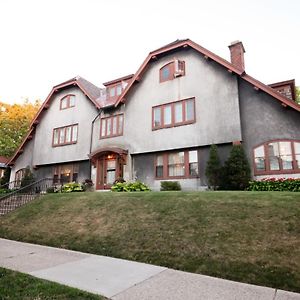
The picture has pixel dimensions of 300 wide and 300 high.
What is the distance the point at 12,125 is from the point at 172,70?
2480 cm

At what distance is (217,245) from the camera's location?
6855 millimetres

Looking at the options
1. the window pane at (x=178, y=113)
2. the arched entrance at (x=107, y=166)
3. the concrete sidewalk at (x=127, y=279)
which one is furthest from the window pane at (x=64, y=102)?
the concrete sidewalk at (x=127, y=279)

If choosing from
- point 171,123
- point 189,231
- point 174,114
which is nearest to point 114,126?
point 171,123

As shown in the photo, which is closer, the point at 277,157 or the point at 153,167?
the point at 277,157

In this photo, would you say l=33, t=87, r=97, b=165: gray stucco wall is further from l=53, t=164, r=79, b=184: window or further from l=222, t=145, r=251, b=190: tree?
l=222, t=145, r=251, b=190: tree

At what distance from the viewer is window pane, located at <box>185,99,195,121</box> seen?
1706cm

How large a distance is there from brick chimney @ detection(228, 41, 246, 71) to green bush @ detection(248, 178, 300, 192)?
7.75 metres

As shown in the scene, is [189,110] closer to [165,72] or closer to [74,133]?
[165,72]

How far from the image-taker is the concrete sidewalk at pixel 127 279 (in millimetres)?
4586

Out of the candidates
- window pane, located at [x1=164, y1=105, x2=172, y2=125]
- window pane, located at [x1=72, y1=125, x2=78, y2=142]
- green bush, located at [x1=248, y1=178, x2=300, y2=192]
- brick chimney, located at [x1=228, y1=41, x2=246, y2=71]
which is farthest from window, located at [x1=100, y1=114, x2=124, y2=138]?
green bush, located at [x1=248, y1=178, x2=300, y2=192]

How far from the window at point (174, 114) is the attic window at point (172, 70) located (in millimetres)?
2020

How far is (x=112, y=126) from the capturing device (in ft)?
67.8

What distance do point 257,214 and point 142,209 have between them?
4.45m

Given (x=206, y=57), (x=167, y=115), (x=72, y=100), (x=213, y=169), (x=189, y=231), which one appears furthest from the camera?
(x=72, y=100)
